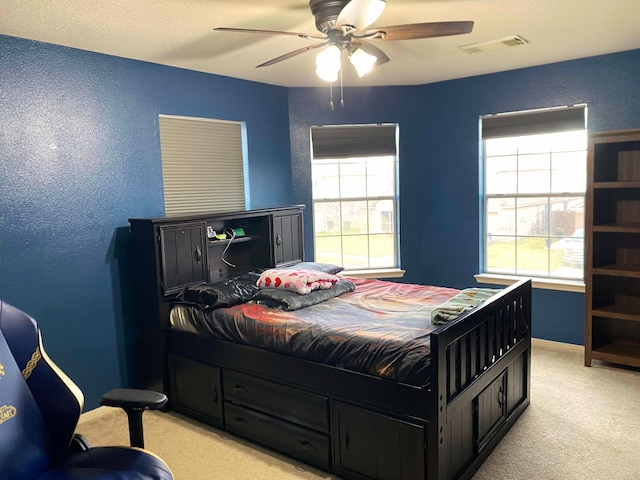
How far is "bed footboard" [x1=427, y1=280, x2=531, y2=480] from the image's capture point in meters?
2.23

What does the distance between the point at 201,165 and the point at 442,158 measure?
230 centimetres

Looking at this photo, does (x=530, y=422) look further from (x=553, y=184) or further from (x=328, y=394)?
(x=553, y=184)

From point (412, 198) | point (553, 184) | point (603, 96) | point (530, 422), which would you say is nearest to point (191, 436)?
point (530, 422)

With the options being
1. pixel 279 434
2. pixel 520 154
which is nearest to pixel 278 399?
pixel 279 434

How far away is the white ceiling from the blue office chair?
5.29 ft

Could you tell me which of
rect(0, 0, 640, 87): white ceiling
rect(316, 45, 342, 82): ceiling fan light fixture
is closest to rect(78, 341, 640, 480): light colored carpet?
rect(316, 45, 342, 82): ceiling fan light fixture

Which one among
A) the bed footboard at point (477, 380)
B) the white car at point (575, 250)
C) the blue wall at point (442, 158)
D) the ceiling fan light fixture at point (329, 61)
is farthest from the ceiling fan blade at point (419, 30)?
the white car at point (575, 250)

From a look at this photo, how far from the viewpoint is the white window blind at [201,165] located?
3.94 meters

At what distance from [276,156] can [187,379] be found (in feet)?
7.31

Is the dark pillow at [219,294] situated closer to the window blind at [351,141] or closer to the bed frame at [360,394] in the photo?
the bed frame at [360,394]

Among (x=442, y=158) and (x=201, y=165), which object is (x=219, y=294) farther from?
A: (x=442, y=158)

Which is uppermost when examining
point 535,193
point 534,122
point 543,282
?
point 534,122

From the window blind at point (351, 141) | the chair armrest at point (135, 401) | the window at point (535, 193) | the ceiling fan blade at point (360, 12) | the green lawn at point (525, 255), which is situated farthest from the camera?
the window blind at point (351, 141)

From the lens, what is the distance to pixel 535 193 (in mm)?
4480
